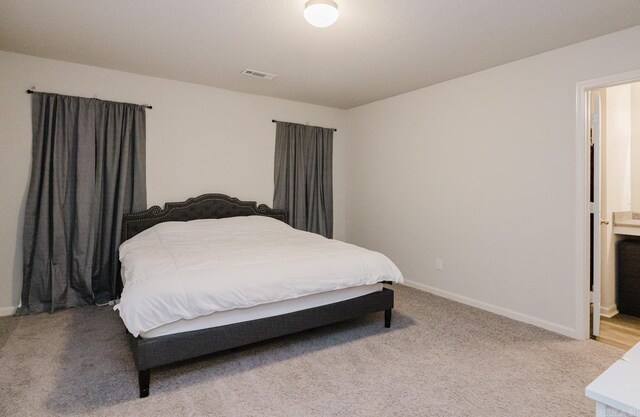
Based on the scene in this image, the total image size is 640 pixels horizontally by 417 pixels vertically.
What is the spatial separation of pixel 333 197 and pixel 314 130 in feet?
3.50

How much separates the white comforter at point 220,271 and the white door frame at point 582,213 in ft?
4.87

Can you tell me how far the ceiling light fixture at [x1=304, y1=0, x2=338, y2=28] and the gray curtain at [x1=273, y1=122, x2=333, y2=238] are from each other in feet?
8.41

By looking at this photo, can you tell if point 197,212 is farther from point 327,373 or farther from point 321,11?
point 321,11

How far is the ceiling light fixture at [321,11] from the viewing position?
2.18m

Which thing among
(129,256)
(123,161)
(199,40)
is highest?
(199,40)

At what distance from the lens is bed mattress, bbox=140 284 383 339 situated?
216 centimetres

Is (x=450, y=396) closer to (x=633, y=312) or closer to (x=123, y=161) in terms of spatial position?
(x=633, y=312)

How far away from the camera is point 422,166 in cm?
419

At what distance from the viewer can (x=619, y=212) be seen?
3.55m

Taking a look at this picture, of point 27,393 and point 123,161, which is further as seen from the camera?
point 123,161

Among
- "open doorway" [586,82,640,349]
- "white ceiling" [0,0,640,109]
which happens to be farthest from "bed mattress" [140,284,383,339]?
"open doorway" [586,82,640,349]

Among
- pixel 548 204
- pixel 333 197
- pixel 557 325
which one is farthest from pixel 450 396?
pixel 333 197

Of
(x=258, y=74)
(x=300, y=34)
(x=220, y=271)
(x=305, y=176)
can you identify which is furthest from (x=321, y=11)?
(x=305, y=176)

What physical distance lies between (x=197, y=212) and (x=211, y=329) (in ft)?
7.13
